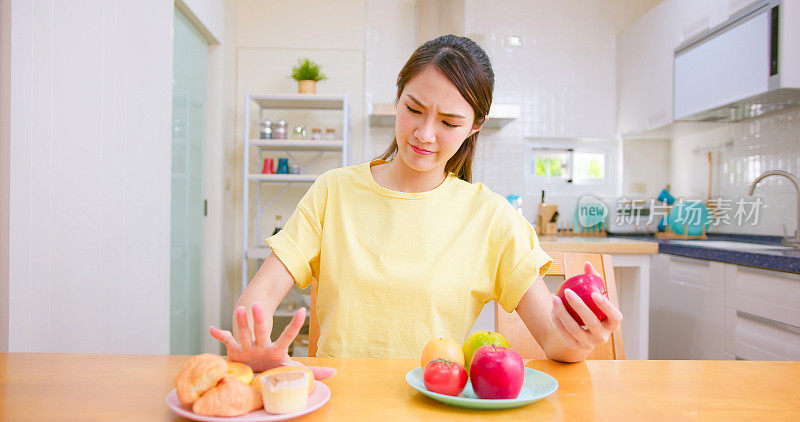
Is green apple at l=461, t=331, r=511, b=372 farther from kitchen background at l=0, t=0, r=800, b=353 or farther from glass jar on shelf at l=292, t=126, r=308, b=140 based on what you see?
glass jar on shelf at l=292, t=126, r=308, b=140

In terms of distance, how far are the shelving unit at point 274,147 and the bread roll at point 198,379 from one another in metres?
2.86

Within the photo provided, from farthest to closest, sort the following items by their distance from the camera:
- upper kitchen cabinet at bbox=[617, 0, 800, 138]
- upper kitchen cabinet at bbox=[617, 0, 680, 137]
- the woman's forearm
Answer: upper kitchen cabinet at bbox=[617, 0, 680, 137] → upper kitchen cabinet at bbox=[617, 0, 800, 138] → the woman's forearm

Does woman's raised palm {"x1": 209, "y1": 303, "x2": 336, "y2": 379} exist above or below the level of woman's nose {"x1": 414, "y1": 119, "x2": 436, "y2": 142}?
below

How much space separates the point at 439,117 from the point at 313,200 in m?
0.34

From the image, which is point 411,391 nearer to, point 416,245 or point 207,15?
point 416,245

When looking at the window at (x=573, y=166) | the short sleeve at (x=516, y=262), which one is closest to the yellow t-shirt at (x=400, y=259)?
the short sleeve at (x=516, y=262)

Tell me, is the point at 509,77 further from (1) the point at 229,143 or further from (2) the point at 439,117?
(2) the point at 439,117

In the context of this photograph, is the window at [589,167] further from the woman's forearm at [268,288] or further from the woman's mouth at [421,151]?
the woman's forearm at [268,288]

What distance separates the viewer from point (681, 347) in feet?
9.89

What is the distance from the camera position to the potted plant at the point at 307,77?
3676 millimetres

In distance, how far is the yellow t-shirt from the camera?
1235mm

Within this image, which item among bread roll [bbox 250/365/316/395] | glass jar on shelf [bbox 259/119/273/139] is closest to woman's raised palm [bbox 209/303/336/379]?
bread roll [bbox 250/365/316/395]

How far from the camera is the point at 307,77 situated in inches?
145

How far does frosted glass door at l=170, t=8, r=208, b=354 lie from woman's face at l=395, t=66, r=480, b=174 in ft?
6.48
